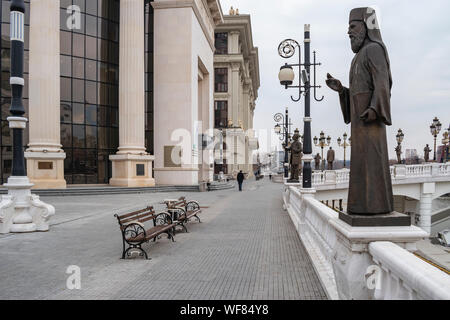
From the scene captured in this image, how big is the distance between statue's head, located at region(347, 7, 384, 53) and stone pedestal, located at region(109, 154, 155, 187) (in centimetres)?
2610

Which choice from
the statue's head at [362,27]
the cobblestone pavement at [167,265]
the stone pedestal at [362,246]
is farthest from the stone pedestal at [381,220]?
the statue's head at [362,27]

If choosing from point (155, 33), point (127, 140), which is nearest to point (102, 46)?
point (155, 33)

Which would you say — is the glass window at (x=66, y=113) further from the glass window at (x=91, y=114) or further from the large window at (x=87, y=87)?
the glass window at (x=91, y=114)

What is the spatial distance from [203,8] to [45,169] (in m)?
25.4

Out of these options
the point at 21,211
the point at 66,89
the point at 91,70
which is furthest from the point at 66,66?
the point at 21,211

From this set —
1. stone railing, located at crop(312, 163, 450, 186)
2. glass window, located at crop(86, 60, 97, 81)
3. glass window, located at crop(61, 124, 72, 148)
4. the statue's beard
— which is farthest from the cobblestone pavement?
glass window, located at crop(86, 60, 97, 81)

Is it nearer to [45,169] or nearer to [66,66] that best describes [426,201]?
[45,169]

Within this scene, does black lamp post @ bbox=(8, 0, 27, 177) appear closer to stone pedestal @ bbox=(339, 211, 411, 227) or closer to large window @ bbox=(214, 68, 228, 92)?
stone pedestal @ bbox=(339, 211, 411, 227)

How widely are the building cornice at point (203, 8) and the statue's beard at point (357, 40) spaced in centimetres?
3195

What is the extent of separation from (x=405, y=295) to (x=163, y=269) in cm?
490

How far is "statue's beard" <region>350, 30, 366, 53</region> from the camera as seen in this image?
4.20 metres

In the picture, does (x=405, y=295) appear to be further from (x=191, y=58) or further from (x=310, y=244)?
(x=191, y=58)

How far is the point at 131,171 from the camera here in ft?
94.6

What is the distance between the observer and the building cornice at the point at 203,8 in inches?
1304
